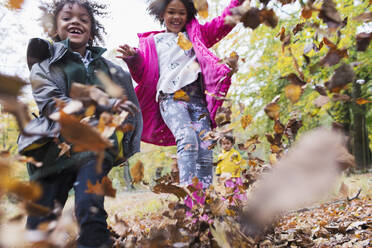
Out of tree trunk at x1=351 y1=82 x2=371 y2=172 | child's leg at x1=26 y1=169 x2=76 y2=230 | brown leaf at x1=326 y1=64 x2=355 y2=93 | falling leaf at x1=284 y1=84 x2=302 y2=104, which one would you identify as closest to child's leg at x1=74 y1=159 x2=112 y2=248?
child's leg at x1=26 y1=169 x2=76 y2=230

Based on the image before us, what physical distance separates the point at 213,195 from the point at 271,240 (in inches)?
16.8

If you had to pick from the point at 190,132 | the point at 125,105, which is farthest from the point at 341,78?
the point at 190,132

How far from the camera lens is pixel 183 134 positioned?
2324 mm

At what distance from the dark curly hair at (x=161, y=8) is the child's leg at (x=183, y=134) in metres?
0.90

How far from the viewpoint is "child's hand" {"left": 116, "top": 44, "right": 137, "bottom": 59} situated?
2408 millimetres

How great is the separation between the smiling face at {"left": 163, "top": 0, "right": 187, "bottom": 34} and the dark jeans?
5.54 feet

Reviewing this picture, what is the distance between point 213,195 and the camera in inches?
49.4

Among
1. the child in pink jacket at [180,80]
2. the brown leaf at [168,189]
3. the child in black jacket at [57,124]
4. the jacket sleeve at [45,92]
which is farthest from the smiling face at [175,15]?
the brown leaf at [168,189]

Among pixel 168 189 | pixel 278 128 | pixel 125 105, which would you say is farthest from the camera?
pixel 168 189

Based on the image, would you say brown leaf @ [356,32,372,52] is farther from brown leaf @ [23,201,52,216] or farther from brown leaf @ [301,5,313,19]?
brown leaf @ [23,201,52,216]

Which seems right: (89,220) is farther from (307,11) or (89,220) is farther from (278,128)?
(307,11)

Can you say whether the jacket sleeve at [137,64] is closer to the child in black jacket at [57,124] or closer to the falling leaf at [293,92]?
the child in black jacket at [57,124]

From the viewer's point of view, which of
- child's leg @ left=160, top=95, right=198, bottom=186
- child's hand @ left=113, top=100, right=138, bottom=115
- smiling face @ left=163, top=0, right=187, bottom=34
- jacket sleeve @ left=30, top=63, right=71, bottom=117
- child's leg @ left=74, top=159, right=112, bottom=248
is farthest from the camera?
smiling face @ left=163, top=0, right=187, bottom=34

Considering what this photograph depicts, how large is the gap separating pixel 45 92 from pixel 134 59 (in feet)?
3.76
